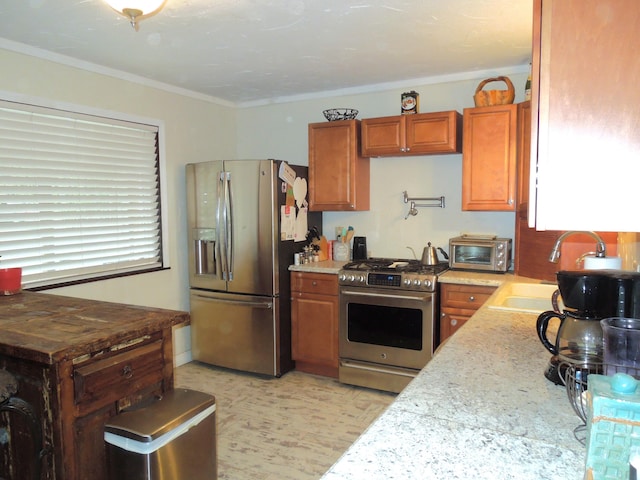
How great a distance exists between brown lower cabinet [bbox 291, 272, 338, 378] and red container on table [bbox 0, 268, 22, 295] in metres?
1.97

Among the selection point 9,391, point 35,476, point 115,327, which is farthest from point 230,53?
point 35,476

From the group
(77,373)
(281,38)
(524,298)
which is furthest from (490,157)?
(77,373)

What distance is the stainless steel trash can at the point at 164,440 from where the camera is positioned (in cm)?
168

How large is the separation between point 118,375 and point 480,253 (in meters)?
2.60

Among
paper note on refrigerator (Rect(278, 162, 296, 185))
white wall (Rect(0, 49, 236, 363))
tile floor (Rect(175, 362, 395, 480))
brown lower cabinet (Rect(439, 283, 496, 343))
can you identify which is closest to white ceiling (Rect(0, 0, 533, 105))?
white wall (Rect(0, 49, 236, 363))

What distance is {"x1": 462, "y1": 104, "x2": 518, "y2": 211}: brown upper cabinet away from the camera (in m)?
3.29

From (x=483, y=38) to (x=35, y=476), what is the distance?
3.13m

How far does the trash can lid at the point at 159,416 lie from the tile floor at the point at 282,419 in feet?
2.72

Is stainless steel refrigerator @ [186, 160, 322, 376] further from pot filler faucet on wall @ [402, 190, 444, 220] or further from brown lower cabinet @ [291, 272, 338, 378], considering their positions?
pot filler faucet on wall @ [402, 190, 444, 220]

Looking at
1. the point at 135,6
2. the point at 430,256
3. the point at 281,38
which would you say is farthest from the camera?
the point at 430,256

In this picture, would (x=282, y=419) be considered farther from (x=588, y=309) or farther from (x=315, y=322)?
(x=588, y=309)

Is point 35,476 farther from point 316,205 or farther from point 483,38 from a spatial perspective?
point 483,38

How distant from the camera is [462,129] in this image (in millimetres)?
3625

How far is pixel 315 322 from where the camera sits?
381 centimetres
